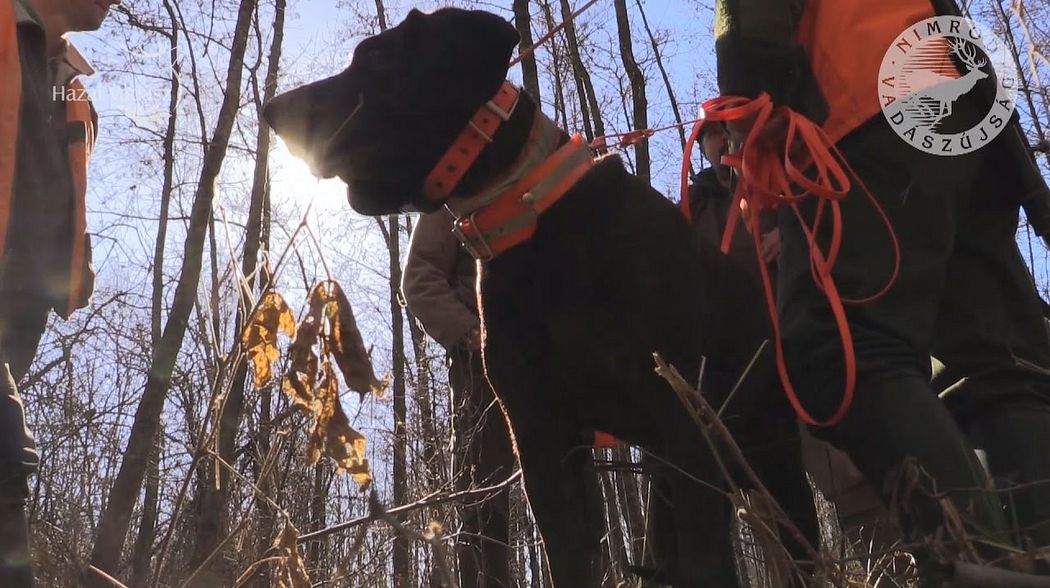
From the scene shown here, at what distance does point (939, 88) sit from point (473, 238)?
3.43ft

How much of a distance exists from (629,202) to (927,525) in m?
0.97

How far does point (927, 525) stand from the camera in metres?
1.46

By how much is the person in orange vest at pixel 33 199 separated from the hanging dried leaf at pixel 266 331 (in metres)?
0.60

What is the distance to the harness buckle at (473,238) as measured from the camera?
6.71 feet

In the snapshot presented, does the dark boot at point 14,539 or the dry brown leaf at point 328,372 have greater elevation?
the dry brown leaf at point 328,372

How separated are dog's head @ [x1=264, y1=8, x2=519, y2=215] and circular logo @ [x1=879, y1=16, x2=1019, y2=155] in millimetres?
935

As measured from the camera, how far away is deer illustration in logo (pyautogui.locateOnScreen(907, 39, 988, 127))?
5.81 feet

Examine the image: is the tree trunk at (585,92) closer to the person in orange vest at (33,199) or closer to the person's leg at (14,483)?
the person in orange vest at (33,199)

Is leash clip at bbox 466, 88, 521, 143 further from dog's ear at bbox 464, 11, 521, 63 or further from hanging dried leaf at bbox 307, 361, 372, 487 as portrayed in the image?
hanging dried leaf at bbox 307, 361, 372, 487

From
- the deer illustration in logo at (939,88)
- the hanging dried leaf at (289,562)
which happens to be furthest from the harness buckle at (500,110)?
the hanging dried leaf at (289,562)

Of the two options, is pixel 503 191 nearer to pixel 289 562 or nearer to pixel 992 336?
pixel 289 562

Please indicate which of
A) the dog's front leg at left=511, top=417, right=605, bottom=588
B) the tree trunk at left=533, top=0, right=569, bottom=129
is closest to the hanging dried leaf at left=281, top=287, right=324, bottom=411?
the dog's front leg at left=511, top=417, right=605, bottom=588

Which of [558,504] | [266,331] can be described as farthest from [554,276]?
[266,331]

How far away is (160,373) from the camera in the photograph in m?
3.49
